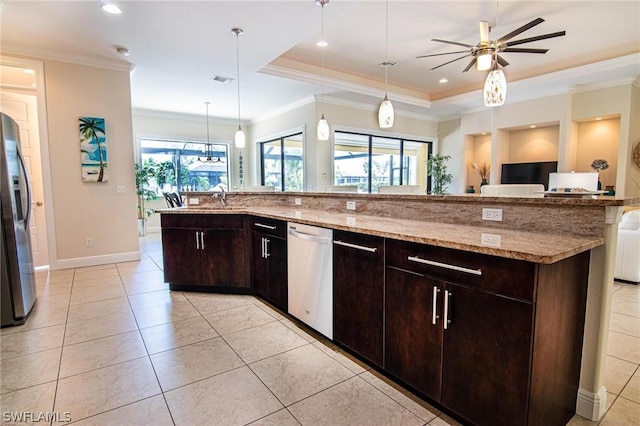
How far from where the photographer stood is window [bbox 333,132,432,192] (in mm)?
6895

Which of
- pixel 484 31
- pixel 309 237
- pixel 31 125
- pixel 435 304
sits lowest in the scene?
pixel 435 304

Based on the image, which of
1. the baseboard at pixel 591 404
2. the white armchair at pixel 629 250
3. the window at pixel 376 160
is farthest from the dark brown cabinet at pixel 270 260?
the white armchair at pixel 629 250

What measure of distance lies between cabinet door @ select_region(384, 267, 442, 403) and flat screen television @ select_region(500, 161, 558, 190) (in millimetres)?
6178

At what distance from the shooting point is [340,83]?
555 centimetres

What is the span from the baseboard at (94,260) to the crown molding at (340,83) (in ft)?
11.4

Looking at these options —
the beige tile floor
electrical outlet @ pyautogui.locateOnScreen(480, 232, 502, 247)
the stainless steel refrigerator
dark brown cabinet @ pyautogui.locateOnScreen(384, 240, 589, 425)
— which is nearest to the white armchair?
the beige tile floor

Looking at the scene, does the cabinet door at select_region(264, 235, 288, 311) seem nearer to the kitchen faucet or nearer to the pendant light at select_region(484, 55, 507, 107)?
the kitchen faucet

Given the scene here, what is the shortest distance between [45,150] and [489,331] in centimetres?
538

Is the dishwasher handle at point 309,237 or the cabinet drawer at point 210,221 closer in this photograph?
the dishwasher handle at point 309,237

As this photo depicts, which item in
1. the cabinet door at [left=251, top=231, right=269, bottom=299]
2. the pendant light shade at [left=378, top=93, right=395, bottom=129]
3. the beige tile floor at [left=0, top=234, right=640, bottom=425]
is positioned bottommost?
the beige tile floor at [left=0, top=234, right=640, bottom=425]

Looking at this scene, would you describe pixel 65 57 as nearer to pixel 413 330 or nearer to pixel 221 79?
pixel 221 79

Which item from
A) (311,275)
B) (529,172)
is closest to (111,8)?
(311,275)

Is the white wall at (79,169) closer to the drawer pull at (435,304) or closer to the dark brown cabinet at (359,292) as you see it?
the dark brown cabinet at (359,292)

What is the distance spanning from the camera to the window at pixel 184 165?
7.71 meters
